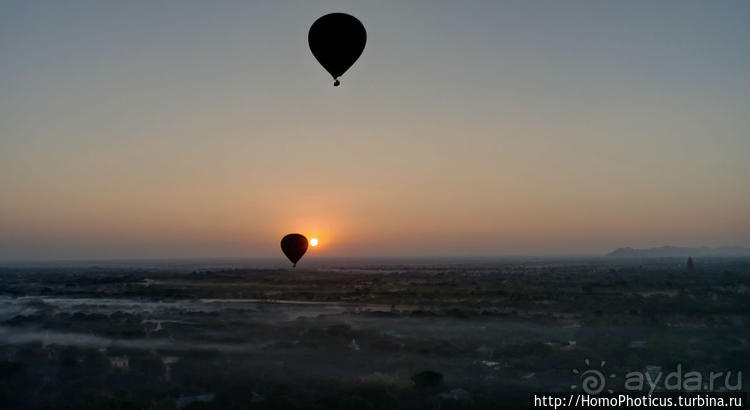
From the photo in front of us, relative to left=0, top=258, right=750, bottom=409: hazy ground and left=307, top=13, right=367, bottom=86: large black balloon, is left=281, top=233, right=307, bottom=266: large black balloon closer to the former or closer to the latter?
left=0, top=258, right=750, bottom=409: hazy ground

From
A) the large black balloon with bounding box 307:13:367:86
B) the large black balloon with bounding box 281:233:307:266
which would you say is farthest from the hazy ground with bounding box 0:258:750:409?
the large black balloon with bounding box 307:13:367:86

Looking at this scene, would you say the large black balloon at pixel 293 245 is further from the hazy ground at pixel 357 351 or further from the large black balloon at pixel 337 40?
the large black balloon at pixel 337 40

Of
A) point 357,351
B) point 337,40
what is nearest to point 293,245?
point 357,351

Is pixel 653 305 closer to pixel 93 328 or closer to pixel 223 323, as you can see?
pixel 223 323

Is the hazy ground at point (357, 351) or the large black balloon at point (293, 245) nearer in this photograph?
the hazy ground at point (357, 351)

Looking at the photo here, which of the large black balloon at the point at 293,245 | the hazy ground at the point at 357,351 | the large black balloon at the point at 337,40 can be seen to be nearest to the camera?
the hazy ground at the point at 357,351

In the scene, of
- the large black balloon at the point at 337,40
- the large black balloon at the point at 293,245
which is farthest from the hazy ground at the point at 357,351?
the large black balloon at the point at 337,40

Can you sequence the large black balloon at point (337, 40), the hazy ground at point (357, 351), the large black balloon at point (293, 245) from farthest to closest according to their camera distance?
the large black balloon at point (293, 245), the large black balloon at point (337, 40), the hazy ground at point (357, 351)
